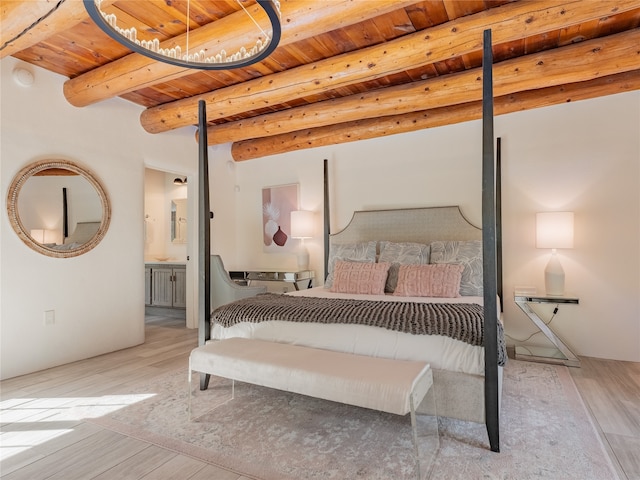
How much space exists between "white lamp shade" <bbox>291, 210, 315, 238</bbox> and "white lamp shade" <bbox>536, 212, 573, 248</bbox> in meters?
2.56

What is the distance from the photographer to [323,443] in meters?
1.95

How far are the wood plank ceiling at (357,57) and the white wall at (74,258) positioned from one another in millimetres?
219

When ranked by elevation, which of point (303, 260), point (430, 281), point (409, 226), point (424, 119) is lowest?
point (430, 281)

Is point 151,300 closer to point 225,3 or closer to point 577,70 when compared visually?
point 225,3

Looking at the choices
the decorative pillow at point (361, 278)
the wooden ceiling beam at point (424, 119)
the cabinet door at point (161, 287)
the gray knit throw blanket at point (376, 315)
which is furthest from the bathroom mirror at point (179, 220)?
the gray knit throw blanket at point (376, 315)

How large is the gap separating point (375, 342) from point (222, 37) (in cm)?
224

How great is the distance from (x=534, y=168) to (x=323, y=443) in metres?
3.29

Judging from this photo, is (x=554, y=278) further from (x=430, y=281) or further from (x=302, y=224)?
(x=302, y=224)

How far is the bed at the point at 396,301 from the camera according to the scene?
200 centimetres

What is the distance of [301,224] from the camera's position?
467 cm

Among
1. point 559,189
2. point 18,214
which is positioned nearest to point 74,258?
point 18,214

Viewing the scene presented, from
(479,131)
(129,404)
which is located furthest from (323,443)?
(479,131)

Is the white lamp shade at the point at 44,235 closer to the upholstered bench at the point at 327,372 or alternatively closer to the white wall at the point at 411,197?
the white wall at the point at 411,197

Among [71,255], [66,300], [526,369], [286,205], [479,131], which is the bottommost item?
[526,369]
